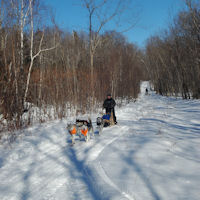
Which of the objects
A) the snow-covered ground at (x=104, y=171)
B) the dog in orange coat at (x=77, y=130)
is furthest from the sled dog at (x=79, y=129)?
the snow-covered ground at (x=104, y=171)

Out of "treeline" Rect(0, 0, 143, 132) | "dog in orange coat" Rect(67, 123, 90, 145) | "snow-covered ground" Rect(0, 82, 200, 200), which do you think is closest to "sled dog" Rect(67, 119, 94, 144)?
"dog in orange coat" Rect(67, 123, 90, 145)

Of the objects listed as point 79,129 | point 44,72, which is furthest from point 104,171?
point 44,72

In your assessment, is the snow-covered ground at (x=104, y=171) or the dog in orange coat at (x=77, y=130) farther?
the dog in orange coat at (x=77, y=130)

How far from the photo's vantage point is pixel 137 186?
2.96 metres

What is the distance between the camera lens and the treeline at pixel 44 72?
7453 mm

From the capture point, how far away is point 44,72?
12047mm

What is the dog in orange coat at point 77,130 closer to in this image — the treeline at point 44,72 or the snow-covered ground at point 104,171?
the snow-covered ground at point 104,171

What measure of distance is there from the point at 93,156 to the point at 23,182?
5.82ft

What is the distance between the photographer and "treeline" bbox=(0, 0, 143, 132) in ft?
24.5

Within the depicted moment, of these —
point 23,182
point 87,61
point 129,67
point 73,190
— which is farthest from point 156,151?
point 129,67

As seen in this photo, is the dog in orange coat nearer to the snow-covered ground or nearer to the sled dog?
the sled dog

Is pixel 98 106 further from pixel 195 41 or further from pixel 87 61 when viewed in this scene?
pixel 195 41

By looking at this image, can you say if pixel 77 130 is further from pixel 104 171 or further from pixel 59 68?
pixel 59 68

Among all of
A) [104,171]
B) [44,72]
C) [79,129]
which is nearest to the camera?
[104,171]
